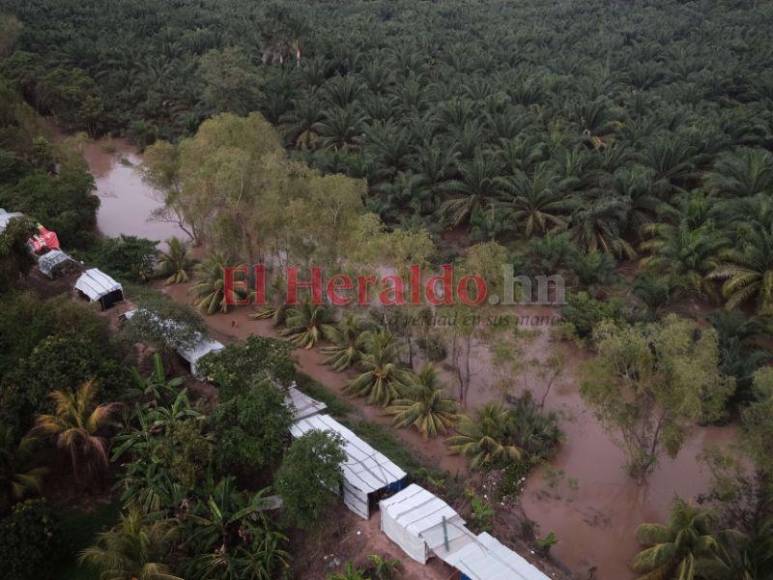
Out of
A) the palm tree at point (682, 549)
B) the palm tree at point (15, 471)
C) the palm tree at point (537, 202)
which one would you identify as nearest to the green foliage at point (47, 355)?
the palm tree at point (15, 471)

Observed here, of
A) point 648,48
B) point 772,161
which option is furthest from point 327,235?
point 648,48

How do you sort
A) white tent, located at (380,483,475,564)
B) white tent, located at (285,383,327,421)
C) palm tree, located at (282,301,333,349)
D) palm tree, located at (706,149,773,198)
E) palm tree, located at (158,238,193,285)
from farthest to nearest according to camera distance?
palm tree, located at (706,149,773,198) → palm tree, located at (158,238,193,285) → palm tree, located at (282,301,333,349) → white tent, located at (285,383,327,421) → white tent, located at (380,483,475,564)

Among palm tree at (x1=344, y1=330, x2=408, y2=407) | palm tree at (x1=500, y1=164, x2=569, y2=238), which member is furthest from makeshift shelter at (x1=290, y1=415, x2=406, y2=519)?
palm tree at (x1=500, y1=164, x2=569, y2=238)

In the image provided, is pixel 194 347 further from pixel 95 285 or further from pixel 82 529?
pixel 95 285

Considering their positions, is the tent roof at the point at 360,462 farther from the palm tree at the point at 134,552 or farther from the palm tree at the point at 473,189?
the palm tree at the point at 473,189

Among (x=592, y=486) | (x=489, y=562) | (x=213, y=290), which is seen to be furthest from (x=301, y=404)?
(x=213, y=290)

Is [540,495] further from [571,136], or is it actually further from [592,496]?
[571,136]

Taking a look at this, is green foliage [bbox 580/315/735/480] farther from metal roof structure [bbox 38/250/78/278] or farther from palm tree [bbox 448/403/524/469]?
metal roof structure [bbox 38/250/78/278]
